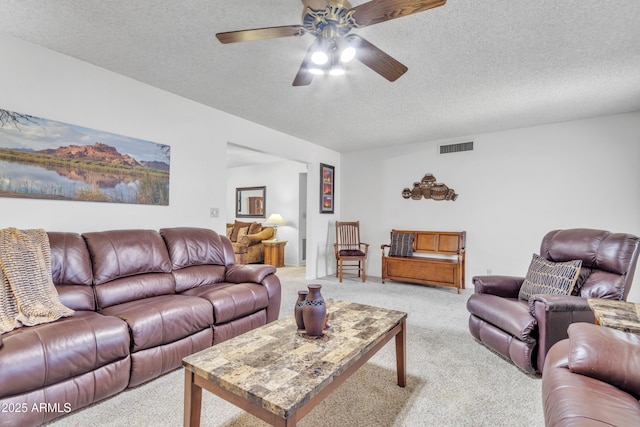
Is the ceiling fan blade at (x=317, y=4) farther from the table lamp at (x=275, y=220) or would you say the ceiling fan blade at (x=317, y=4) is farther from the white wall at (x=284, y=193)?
the table lamp at (x=275, y=220)

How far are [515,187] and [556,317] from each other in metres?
2.97

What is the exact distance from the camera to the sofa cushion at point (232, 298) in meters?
2.39

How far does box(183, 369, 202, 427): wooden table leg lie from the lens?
4.43 feet

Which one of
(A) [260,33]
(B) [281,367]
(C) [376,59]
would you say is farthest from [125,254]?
Result: (C) [376,59]

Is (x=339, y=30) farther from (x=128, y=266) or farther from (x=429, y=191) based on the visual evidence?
(x=429, y=191)

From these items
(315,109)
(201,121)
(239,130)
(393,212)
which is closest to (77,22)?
(201,121)

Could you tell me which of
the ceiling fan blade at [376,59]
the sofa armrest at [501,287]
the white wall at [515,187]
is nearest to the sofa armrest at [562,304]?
the sofa armrest at [501,287]

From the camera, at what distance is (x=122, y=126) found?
2.89 metres

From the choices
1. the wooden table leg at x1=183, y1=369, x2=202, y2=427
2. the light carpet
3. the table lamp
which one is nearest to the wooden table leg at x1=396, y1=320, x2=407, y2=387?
the light carpet

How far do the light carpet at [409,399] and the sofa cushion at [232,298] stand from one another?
1.62 ft

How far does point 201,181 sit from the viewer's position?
141 inches

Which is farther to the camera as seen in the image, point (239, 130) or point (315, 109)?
point (239, 130)

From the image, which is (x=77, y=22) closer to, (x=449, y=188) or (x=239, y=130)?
(x=239, y=130)

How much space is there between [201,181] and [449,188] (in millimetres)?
3845
